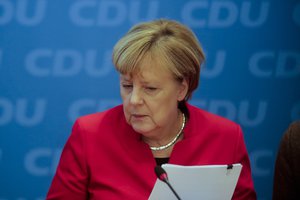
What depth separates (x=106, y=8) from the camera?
99.0 inches

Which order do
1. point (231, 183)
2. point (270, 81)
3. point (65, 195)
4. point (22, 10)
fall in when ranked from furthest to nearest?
1. point (270, 81)
2. point (22, 10)
3. point (65, 195)
4. point (231, 183)

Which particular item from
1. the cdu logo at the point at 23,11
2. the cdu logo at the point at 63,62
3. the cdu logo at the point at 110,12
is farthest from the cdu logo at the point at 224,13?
the cdu logo at the point at 23,11

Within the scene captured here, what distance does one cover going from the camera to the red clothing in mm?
1798

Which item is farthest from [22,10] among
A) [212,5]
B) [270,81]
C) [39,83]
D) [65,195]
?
[270,81]

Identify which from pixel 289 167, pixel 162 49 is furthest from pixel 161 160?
pixel 289 167

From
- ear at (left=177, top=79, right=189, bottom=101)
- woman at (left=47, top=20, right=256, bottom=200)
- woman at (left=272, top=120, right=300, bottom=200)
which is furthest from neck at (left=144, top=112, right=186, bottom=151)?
woman at (left=272, top=120, right=300, bottom=200)

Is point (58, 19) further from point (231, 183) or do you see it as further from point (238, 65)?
point (231, 183)

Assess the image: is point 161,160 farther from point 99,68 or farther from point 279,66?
point 279,66

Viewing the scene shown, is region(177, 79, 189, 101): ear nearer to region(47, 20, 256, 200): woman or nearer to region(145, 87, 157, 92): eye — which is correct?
region(47, 20, 256, 200): woman

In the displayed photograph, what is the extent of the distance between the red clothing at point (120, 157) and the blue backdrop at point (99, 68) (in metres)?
0.67

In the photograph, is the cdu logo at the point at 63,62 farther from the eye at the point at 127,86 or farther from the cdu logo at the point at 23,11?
the eye at the point at 127,86

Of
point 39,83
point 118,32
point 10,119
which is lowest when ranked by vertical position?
point 10,119

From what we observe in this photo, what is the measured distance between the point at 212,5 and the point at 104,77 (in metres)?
0.61

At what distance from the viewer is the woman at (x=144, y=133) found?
1745mm
